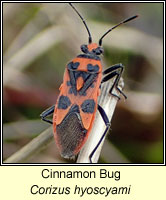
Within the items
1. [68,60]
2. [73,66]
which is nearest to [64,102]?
[73,66]

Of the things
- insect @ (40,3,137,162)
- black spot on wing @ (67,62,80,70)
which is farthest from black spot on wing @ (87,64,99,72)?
black spot on wing @ (67,62,80,70)

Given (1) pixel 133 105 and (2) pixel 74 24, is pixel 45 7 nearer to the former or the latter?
(2) pixel 74 24

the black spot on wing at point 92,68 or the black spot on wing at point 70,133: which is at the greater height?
the black spot on wing at point 92,68

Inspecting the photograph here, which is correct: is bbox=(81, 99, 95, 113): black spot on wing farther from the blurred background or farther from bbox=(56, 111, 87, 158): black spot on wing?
the blurred background

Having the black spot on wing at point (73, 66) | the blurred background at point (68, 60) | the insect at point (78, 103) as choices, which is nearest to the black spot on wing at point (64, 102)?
the insect at point (78, 103)

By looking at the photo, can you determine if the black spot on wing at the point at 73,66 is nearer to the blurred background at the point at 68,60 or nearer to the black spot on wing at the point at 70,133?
the black spot on wing at the point at 70,133

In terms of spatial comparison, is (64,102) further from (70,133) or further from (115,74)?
(115,74)

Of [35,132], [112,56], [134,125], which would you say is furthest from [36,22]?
[134,125]
